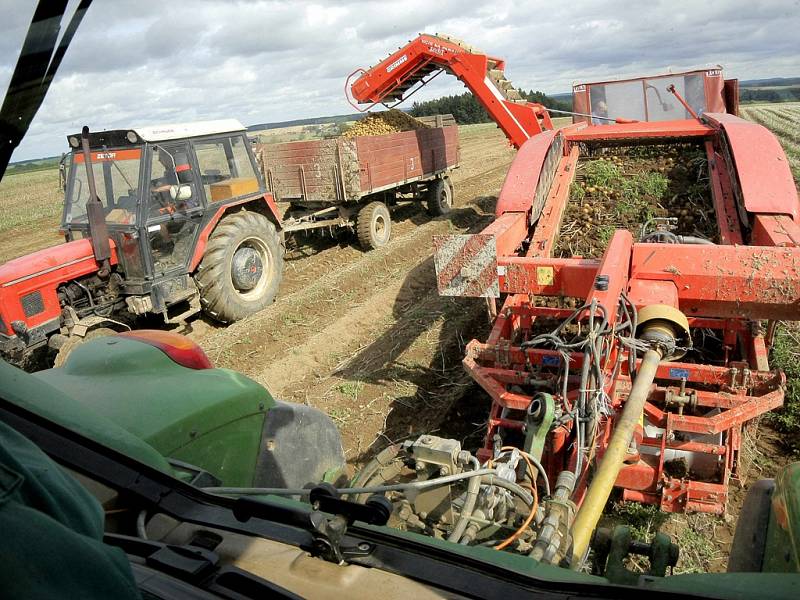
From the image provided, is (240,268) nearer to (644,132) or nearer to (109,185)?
(109,185)

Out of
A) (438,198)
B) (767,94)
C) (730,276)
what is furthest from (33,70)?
(767,94)

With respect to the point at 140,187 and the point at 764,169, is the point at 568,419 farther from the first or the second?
the point at 140,187

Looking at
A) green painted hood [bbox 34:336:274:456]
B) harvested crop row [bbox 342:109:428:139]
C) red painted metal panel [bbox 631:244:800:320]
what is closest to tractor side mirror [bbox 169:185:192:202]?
green painted hood [bbox 34:336:274:456]

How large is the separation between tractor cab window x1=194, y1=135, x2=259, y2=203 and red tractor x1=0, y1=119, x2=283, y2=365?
2 cm

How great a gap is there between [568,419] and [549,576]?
133cm

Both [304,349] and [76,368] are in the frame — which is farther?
[304,349]

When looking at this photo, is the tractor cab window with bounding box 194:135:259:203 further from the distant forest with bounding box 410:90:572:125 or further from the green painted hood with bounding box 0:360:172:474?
the distant forest with bounding box 410:90:572:125

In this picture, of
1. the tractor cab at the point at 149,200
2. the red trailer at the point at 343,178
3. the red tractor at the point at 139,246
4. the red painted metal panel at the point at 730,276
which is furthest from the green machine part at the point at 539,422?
the red trailer at the point at 343,178

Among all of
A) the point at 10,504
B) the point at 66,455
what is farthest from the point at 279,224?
the point at 10,504

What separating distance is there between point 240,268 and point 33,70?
6191 mm

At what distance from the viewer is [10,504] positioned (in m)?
0.66

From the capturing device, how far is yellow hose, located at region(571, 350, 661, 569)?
1710mm

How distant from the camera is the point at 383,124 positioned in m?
10.6

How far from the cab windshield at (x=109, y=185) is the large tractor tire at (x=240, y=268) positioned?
3.04ft
